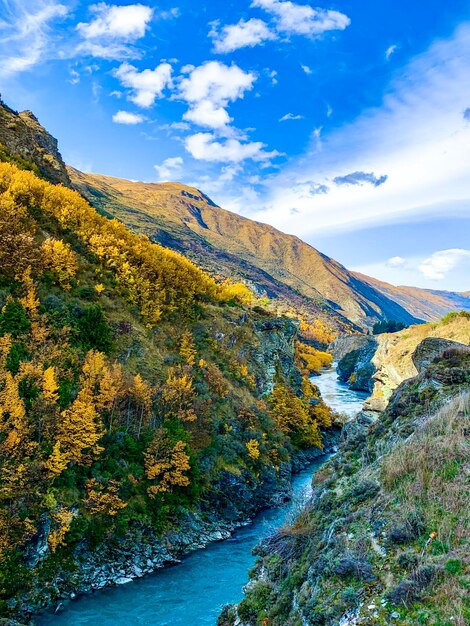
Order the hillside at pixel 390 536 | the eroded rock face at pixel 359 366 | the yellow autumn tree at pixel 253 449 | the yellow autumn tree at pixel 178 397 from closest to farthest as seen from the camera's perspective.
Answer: the hillside at pixel 390 536
the yellow autumn tree at pixel 178 397
the yellow autumn tree at pixel 253 449
the eroded rock face at pixel 359 366

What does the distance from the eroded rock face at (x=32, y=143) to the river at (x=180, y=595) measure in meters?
49.7

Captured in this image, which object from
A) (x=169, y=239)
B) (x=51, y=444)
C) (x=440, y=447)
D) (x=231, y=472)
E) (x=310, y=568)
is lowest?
(x=231, y=472)

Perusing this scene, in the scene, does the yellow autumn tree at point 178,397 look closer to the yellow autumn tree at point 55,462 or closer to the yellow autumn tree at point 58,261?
the yellow autumn tree at point 55,462

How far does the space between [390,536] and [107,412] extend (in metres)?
27.2

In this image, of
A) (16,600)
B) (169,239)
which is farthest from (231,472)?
(169,239)

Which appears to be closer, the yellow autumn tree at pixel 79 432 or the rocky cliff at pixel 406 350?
the yellow autumn tree at pixel 79 432

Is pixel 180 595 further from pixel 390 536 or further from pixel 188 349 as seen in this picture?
pixel 188 349

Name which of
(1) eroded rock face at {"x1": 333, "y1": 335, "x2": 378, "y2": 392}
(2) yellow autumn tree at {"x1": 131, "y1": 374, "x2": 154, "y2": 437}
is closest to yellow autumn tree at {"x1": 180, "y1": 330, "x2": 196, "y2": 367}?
(2) yellow autumn tree at {"x1": 131, "y1": 374, "x2": 154, "y2": 437}

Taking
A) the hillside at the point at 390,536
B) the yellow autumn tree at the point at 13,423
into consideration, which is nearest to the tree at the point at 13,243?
the yellow autumn tree at the point at 13,423

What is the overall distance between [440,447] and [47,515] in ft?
79.0

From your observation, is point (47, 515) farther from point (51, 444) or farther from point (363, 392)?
point (363, 392)

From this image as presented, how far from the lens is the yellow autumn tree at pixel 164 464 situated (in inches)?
1249

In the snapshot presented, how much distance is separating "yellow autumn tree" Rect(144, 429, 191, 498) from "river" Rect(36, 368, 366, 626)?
5412 millimetres

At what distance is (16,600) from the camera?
2181cm
